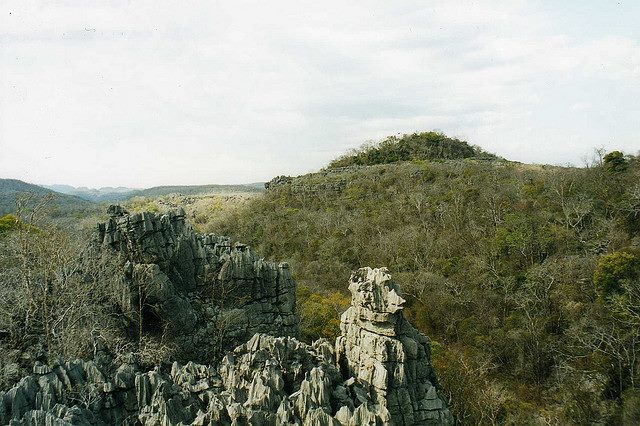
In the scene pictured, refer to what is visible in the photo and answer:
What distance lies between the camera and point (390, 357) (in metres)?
11.5

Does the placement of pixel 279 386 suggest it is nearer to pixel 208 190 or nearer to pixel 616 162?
pixel 616 162

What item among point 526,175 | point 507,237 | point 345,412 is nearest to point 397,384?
point 345,412

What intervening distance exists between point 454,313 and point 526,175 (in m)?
18.6

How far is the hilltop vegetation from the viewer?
5803 cm

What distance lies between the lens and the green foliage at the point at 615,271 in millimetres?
21766

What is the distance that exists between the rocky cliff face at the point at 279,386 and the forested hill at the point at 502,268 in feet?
22.4

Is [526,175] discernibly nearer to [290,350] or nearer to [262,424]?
[290,350]

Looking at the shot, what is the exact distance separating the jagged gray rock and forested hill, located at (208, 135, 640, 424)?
244 inches

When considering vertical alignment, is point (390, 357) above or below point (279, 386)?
above

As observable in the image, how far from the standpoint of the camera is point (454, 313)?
84.6 ft

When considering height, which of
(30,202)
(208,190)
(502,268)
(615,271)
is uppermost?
(208,190)

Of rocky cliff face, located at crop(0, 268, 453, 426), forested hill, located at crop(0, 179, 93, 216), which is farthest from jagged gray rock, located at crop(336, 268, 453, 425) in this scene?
forested hill, located at crop(0, 179, 93, 216)

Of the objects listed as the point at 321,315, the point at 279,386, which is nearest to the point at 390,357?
the point at 279,386

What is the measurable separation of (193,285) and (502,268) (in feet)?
61.2
